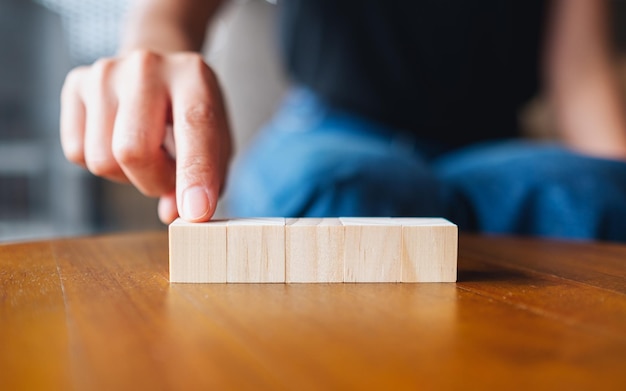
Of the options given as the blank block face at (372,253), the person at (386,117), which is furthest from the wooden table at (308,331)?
the person at (386,117)

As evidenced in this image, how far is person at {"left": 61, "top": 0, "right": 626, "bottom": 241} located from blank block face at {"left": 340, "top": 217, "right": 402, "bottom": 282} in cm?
13

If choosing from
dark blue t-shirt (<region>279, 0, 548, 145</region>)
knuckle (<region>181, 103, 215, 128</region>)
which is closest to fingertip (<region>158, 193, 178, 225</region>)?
knuckle (<region>181, 103, 215, 128</region>)

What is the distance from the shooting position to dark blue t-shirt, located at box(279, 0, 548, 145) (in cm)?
122

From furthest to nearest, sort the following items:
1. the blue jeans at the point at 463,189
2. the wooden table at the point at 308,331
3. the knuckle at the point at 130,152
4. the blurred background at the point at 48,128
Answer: the blurred background at the point at 48,128
the blue jeans at the point at 463,189
the knuckle at the point at 130,152
the wooden table at the point at 308,331

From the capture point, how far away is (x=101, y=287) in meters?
0.41

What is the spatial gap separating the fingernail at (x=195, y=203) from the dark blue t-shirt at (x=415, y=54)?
2.58 feet

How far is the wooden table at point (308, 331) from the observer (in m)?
0.24

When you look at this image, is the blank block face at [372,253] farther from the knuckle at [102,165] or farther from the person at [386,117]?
the knuckle at [102,165]

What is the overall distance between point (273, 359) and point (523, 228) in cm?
70

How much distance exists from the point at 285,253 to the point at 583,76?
1068 millimetres

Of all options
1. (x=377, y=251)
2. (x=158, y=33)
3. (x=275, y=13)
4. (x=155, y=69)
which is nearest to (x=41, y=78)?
(x=275, y=13)

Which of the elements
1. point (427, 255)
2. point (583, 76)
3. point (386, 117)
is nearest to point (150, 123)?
point (427, 255)

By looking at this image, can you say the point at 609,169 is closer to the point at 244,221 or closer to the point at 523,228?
the point at 523,228

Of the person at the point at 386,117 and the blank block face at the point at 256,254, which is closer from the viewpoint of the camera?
the blank block face at the point at 256,254
